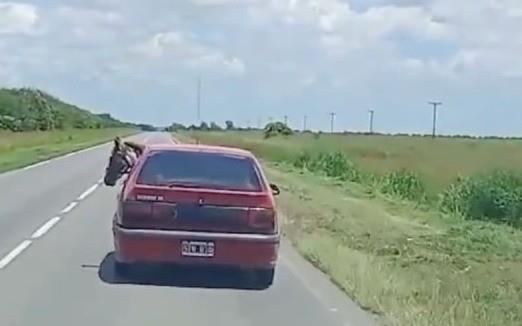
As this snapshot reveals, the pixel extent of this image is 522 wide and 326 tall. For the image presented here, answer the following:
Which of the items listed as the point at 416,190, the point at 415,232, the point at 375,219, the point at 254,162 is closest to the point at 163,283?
the point at 254,162

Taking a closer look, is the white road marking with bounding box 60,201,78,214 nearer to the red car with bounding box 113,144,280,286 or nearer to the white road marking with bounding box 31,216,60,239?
the white road marking with bounding box 31,216,60,239

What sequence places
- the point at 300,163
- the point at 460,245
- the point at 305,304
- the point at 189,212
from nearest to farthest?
1. the point at 305,304
2. the point at 189,212
3. the point at 460,245
4. the point at 300,163

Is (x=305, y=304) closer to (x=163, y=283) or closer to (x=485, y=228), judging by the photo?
(x=163, y=283)

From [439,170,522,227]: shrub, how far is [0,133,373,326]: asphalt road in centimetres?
1046

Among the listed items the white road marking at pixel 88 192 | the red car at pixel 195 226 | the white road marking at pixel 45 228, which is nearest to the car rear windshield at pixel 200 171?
the red car at pixel 195 226

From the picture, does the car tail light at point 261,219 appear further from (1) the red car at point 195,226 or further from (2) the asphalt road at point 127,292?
(2) the asphalt road at point 127,292

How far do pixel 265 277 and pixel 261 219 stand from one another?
3.13ft

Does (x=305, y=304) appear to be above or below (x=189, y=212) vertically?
below

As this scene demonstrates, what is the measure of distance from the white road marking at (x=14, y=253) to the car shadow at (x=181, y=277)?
3.48 ft

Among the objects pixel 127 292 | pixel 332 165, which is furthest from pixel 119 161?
pixel 332 165

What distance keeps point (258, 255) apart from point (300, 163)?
46029mm

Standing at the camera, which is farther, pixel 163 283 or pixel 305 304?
pixel 163 283

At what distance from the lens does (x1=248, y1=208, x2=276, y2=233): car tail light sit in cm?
1271

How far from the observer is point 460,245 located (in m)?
18.2
